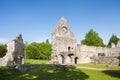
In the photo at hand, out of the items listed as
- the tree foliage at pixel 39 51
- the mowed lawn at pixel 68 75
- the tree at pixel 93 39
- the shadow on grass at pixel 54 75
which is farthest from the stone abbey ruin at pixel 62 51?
the tree foliage at pixel 39 51

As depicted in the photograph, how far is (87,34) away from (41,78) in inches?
2086

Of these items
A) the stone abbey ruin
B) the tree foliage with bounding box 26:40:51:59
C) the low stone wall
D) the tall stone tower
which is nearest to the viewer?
the low stone wall

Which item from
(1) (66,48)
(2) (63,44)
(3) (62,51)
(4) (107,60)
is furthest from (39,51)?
(4) (107,60)

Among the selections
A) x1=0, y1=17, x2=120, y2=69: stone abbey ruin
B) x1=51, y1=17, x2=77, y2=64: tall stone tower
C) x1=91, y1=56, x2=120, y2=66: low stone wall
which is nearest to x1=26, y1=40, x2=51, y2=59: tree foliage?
x1=0, y1=17, x2=120, y2=69: stone abbey ruin

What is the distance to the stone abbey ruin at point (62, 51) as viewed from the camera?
43938mm

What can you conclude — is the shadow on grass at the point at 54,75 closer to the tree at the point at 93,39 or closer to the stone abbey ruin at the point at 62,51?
the stone abbey ruin at the point at 62,51

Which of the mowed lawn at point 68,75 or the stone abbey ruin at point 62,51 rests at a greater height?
the stone abbey ruin at point 62,51

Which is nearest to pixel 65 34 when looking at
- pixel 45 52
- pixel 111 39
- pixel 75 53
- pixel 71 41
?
pixel 71 41

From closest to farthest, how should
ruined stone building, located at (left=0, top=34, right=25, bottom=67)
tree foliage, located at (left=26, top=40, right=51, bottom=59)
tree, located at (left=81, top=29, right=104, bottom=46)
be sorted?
ruined stone building, located at (left=0, top=34, right=25, bottom=67) → tree, located at (left=81, top=29, right=104, bottom=46) → tree foliage, located at (left=26, top=40, right=51, bottom=59)

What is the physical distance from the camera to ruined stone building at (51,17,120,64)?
4512 cm

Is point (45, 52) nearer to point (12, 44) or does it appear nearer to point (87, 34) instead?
point (87, 34)

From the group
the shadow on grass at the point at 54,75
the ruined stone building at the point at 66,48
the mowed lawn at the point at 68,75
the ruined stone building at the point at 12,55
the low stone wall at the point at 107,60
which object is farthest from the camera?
the ruined stone building at the point at 66,48

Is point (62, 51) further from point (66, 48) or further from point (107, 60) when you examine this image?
point (107, 60)

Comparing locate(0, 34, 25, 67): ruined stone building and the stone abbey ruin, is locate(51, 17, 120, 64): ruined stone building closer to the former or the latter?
the stone abbey ruin
